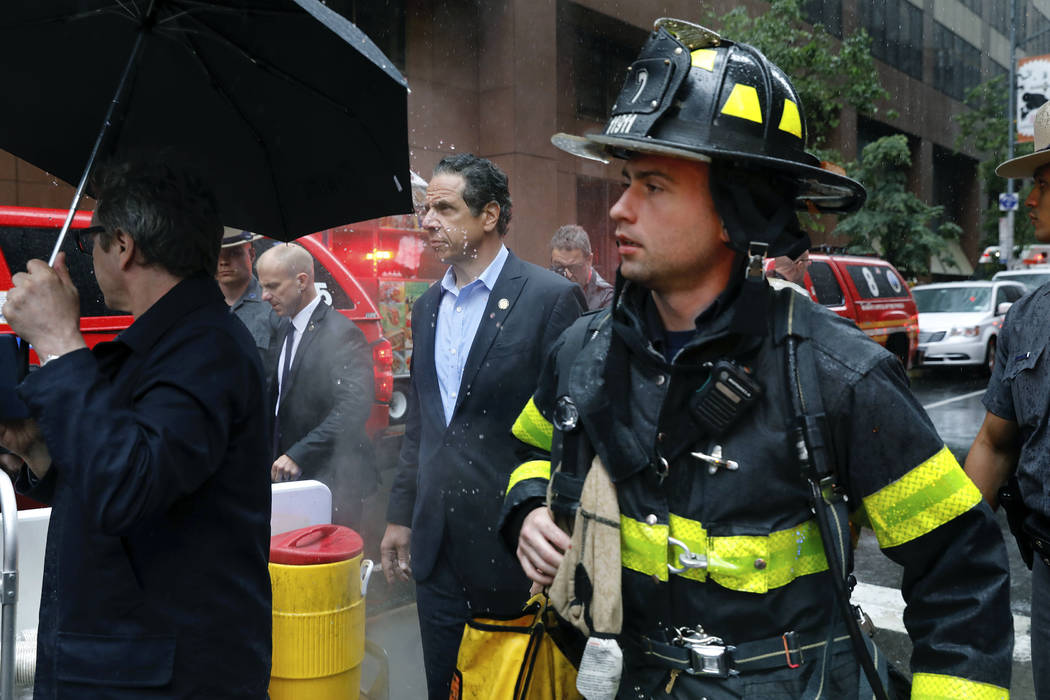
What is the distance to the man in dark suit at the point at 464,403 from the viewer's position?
10.1 ft

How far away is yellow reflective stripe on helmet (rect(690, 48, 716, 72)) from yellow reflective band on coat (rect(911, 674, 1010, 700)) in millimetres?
1223

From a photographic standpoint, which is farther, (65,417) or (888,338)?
(888,338)

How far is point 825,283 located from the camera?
48.2 ft

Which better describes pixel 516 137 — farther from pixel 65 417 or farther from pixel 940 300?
pixel 65 417

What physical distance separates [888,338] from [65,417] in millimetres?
16141

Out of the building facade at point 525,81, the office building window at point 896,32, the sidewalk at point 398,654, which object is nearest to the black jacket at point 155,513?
the sidewalk at point 398,654

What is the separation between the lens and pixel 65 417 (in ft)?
5.97

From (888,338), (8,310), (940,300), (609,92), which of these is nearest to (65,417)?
(8,310)

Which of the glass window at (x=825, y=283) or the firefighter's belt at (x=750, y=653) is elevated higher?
the glass window at (x=825, y=283)

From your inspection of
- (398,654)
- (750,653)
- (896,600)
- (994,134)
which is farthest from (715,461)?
(994,134)

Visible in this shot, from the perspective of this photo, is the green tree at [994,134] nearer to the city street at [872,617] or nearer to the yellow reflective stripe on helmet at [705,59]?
the city street at [872,617]

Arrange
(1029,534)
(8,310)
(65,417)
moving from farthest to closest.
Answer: (1029,534) < (8,310) < (65,417)

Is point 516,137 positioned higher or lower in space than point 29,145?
higher

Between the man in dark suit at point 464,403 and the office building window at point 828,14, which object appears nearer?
the man in dark suit at point 464,403
